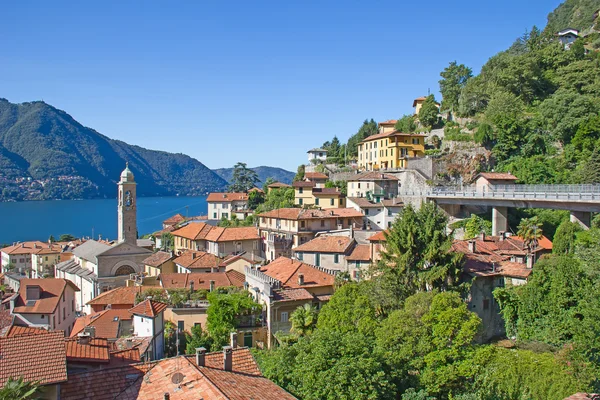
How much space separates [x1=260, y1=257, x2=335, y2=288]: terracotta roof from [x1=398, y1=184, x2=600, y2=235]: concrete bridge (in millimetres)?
15528

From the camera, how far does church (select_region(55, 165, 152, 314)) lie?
47.8 meters

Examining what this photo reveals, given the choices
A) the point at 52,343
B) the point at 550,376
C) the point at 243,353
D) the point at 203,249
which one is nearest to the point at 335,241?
the point at 203,249

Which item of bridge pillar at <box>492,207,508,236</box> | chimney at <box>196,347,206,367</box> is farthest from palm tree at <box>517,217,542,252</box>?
chimney at <box>196,347,206,367</box>

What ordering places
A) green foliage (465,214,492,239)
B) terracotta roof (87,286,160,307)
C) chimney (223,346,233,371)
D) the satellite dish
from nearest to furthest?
the satellite dish, chimney (223,346,233,371), terracotta roof (87,286,160,307), green foliage (465,214,492,239)

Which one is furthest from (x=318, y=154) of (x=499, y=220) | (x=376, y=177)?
(x=499, y=220)

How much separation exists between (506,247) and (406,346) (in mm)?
16220

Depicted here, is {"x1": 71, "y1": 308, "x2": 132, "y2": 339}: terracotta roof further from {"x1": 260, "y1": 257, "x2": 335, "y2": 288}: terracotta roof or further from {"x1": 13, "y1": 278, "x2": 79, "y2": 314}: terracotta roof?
{"x1": 260, "y1": 257, "x2": 335, "y2": 288}: terracotta roof

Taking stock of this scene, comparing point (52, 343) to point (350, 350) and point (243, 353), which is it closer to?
point (243, 353)

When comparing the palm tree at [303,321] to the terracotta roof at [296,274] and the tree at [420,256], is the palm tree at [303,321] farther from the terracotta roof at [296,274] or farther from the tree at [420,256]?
the tree at [420,256]

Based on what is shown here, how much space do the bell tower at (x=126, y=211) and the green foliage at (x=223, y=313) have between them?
24.2m

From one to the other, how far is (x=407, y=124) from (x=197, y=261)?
42.1 metres

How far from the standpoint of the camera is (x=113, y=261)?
48.5 metres

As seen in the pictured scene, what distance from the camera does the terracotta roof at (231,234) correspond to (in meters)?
52.7

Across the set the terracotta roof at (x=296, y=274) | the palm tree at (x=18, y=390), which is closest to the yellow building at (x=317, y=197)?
the terracotta roof at (x=296, y=274)
